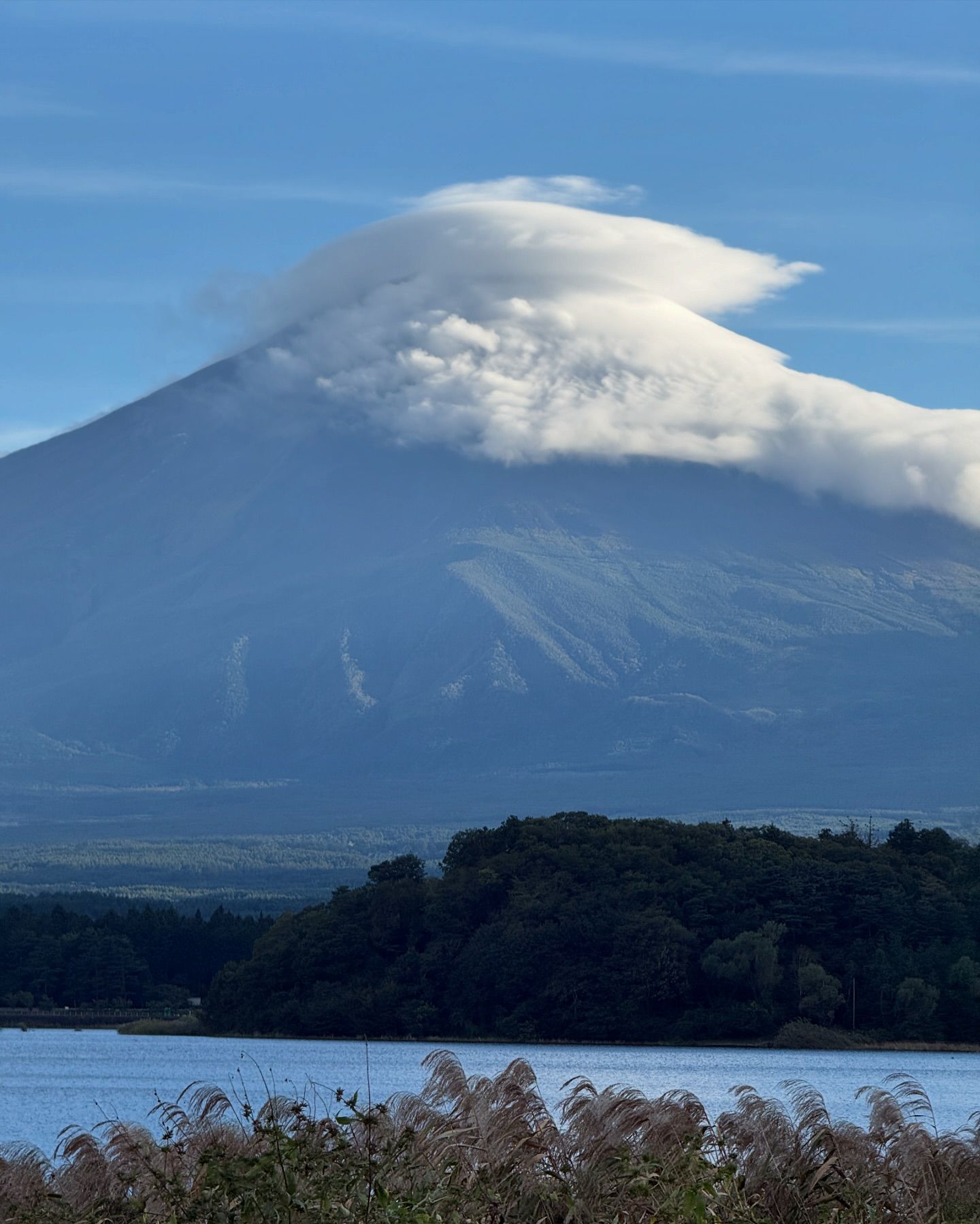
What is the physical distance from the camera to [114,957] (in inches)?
2980

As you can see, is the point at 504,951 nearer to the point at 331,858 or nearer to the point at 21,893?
the point at 21,893

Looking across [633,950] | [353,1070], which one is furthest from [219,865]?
[353,1070]

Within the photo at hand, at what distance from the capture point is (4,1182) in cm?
1534

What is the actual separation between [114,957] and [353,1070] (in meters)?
31.0

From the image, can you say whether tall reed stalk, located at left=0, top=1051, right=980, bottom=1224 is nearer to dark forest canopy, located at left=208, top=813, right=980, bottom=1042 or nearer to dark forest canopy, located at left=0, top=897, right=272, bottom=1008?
dark forest canopy, located at left=208, top=813, right=980, bottom=1042

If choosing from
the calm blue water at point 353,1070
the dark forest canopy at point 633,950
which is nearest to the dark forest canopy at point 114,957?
the dark forest canopy at point 633,950

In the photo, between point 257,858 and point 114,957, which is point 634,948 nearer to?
point 114,957

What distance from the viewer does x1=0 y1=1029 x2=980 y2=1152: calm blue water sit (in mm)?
38188

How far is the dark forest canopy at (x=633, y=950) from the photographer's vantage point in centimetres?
6047

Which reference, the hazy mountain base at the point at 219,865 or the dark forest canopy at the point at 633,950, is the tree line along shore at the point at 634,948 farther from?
the hazy mountain base at the point at 219,865

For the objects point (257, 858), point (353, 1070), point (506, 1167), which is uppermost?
point (257, 858)

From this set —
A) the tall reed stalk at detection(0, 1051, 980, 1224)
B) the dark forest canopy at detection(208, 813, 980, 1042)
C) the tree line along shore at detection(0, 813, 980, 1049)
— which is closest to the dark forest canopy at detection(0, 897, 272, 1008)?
the tree line along shore at detection(0, 813, 980, 1049)

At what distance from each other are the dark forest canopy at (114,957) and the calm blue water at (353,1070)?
451 inches

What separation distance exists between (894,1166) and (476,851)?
52.7 meters
